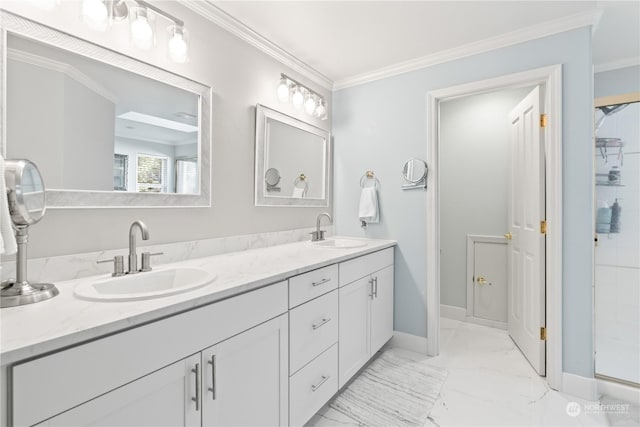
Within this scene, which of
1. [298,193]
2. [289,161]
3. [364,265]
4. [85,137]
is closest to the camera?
[85,137]

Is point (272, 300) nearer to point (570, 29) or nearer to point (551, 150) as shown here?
point (551, 150)

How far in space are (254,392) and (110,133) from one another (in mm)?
1272

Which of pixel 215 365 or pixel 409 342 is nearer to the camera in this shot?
pixel 215 365

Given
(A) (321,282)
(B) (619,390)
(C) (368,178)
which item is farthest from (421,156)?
(B) (619,390)

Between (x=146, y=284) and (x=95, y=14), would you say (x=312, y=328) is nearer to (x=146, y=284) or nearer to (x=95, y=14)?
(x=146, y=284)

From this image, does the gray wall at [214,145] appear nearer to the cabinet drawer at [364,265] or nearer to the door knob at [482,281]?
the cabinet drawer at [364,265]

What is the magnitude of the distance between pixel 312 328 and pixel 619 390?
193cm

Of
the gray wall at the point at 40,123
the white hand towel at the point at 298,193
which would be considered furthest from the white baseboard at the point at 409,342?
the gray wall at the point at 40,123

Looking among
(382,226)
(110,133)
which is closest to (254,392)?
(110,133)

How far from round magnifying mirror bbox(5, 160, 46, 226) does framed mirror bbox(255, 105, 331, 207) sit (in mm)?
1195

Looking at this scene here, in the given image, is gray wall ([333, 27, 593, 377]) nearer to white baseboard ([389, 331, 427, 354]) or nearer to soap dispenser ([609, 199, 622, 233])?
white baseboard ([389, 331, 427, 354])

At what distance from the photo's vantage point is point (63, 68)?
1247 millimetres

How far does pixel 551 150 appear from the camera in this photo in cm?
193

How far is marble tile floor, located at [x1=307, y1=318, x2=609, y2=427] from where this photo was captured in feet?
5.38
